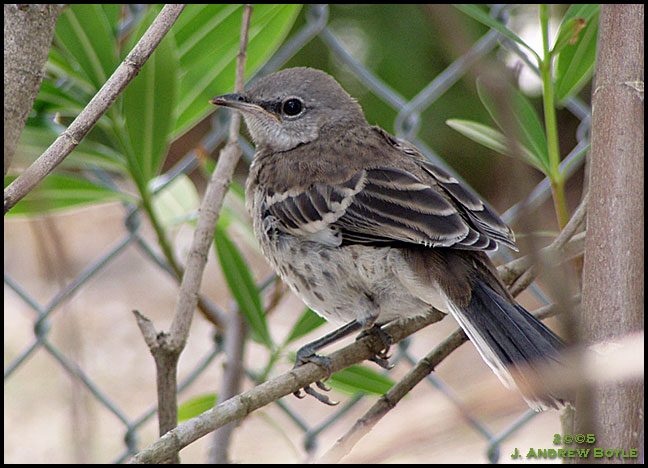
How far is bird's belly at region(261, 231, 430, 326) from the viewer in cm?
204

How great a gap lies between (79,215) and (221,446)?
16.0 ft

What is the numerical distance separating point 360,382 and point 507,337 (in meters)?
0.62

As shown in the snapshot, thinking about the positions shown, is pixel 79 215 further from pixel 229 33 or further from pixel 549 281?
pixel 549 281

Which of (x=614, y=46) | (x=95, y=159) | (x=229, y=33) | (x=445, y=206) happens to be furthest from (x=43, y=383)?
(x=614, y=46)

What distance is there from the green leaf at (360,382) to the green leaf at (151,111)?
2.66 ft

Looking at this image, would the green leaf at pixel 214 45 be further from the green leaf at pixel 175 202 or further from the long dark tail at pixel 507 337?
the long dark tail at pixel 507 337

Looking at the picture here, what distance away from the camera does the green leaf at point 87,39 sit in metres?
2.05

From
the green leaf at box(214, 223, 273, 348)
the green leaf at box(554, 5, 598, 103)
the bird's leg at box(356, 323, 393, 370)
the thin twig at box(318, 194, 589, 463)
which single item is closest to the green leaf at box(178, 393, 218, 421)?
the green leaf at box(214, 223, 273, 348)

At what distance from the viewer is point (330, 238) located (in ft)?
6.88

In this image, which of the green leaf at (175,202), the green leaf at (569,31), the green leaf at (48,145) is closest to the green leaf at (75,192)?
the green leaf at (48,145)

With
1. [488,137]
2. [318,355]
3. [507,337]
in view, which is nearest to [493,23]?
[488,137]

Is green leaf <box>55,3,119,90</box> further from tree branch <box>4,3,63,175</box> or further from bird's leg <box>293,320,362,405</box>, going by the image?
bird's leg <box>293,320,362,405</box>

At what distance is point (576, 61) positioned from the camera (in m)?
2.05

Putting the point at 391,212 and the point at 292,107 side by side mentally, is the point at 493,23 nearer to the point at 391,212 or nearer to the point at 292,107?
the point at 391,212
